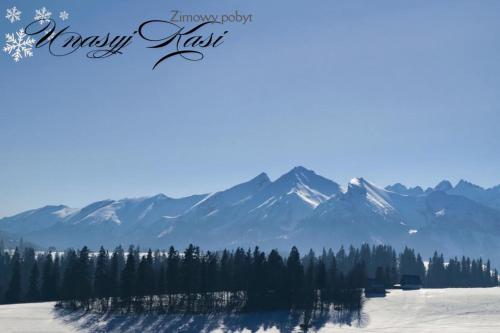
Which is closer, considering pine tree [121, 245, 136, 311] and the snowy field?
the snowy field

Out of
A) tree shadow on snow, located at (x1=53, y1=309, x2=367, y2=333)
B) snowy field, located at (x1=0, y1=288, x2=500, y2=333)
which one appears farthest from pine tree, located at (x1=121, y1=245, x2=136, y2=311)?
snowy field, located at (x1=0, y1=288, x2=500, y2=333)

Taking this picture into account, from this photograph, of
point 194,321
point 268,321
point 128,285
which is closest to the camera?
point 194,321

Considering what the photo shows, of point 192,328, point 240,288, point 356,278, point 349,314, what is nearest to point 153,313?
point 192,328

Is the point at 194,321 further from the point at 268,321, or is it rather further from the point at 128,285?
the point at 128,285

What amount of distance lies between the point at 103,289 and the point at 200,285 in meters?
21.1

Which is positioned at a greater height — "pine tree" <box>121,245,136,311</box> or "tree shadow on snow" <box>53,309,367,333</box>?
"pine tree" <box>121,245,136,311</box>

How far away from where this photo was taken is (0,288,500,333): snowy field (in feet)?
390

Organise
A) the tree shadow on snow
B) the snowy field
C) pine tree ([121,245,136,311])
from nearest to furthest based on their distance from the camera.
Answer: the snowy field, the tree shadow on snow, pine tree ([121,245,136,311])

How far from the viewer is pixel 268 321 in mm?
130625

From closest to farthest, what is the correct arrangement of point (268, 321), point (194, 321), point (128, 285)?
1. point (194, 321)
2. point (268, 321)
3. point (128, 285)

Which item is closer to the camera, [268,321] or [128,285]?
[268,321]

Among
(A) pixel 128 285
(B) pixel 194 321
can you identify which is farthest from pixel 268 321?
(A) pixel 128 285

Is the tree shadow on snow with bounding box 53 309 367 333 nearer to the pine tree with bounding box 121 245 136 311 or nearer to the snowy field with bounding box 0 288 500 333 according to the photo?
the snowy field with bounding box 0 288 500 333

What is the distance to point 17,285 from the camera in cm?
16250
